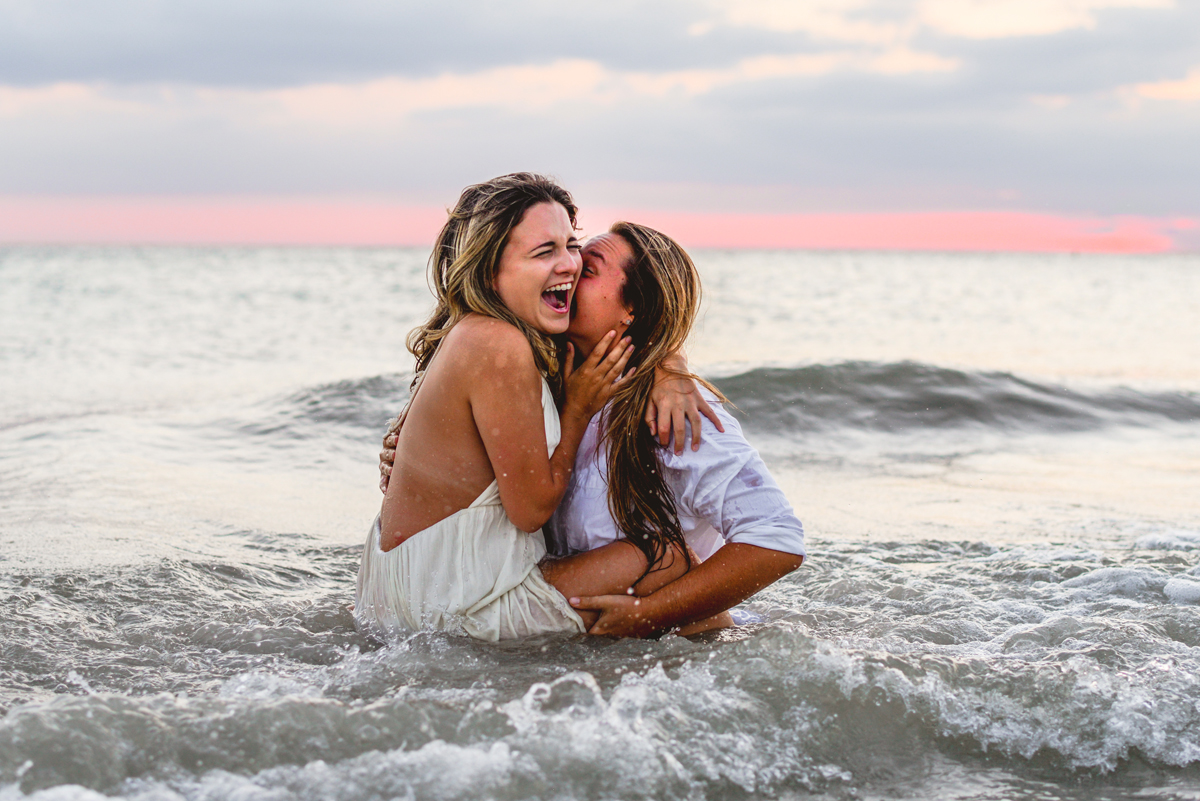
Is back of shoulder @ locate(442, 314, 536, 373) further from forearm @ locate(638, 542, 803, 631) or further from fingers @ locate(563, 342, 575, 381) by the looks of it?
forearm @ locate(638, 542, 803, 631)

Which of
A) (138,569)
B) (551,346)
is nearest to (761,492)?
(551,346)

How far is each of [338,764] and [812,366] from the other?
10.3 metres

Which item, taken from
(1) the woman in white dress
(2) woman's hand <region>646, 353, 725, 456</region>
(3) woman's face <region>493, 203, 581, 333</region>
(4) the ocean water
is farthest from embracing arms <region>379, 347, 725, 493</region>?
(4) the ocean water

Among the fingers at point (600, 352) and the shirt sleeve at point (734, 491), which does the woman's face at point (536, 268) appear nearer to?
the fingers at point (600, 352)

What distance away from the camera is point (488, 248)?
3.79 metres

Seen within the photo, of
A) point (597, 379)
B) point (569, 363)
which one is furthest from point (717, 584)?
point (569, 363)

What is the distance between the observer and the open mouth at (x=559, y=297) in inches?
151

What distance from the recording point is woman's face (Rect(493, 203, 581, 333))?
149 inches

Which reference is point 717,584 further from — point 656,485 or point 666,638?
point 656,485

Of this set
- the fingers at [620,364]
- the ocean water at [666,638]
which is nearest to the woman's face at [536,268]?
the fingers at [620,364]

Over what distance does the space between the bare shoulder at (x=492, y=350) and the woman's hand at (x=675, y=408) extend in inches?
19.7

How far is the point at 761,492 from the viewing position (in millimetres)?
3701

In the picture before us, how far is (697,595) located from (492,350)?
1165 millimetres

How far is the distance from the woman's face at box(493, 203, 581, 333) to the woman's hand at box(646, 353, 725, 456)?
0.43 m
